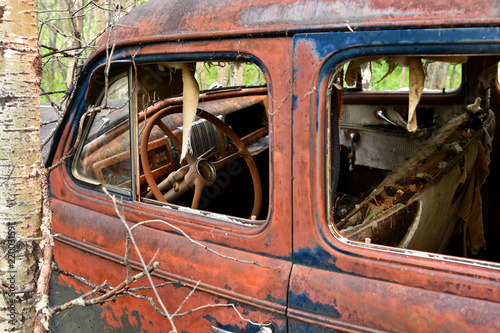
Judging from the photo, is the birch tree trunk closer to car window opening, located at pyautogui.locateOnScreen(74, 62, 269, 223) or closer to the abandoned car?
the abandoned car

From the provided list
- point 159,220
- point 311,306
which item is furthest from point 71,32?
point 311,306

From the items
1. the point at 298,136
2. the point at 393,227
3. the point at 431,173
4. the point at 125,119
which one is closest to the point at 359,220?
the point at 393,227

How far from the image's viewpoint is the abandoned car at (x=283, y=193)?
4.22ft

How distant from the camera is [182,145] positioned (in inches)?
79.0

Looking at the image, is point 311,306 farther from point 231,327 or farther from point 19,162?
point 19,162

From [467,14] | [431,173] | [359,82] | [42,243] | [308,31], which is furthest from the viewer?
[359,82]

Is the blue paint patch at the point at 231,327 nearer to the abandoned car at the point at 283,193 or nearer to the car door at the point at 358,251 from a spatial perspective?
the abandoned car at the point at 283,193

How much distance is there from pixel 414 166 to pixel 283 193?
111 centimetres

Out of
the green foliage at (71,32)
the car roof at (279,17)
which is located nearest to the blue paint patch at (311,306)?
the car roof at (279,17)

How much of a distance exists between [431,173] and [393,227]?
19.2 inches

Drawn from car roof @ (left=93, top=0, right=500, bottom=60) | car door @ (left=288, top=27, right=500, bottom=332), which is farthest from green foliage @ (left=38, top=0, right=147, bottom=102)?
car door @ (left=288, top=27, right=500, bottom=332)

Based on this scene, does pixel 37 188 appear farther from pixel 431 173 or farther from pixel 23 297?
pixel 431 173

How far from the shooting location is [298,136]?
1.45 metres

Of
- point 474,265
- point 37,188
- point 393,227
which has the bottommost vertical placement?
point 393,227
